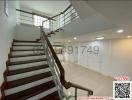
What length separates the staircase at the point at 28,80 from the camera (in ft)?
7.16

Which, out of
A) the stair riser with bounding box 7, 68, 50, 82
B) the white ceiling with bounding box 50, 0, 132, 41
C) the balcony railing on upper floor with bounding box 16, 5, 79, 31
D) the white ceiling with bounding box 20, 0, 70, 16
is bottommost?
the stair riser with bounding box 7, 68, 50, 82

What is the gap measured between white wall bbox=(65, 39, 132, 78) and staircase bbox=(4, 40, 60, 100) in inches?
164

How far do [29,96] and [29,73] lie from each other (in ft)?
2.22

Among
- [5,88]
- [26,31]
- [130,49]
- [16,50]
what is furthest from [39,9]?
[5,88]

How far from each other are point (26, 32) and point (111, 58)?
4.58 meters

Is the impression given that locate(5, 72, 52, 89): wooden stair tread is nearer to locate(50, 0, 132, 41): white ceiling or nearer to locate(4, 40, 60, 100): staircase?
locate(4, 40, 60, 100): staircase

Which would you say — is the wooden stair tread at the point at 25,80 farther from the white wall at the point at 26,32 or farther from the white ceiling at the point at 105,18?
the white wall at the point at 26,32

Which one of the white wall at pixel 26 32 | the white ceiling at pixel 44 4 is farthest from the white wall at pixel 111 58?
the white wall at pixel 26 32

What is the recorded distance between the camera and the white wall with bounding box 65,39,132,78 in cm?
561

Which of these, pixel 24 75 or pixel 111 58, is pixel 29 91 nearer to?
pixel 24 75

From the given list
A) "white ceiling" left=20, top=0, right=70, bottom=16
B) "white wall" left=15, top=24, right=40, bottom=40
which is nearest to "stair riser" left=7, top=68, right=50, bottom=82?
"white wall" left=15, top=24, right=40, bottom=40

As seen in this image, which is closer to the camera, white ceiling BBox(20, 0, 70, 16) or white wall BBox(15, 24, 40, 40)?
white wall BBox(15, 24, 40, 40)

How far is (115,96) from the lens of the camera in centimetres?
250

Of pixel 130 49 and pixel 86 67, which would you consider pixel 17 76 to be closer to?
pixel 130 49
